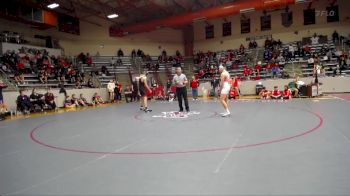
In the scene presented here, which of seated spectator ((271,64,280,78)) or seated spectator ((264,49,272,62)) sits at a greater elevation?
seated spectator ((264,49,272,62))

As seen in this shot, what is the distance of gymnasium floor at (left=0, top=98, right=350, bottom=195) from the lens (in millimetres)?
3477

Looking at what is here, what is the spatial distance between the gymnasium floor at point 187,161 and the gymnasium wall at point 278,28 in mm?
22061

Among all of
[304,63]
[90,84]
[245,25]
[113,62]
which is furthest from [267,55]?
[90,84]

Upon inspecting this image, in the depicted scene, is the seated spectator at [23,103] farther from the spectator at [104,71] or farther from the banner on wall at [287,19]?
the banner on wall at [287,19]

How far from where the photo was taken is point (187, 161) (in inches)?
179

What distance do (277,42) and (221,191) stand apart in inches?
1029

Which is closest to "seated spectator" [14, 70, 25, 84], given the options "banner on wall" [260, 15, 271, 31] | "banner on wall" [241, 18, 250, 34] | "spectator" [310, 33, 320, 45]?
"banner on wall" [241, 18, 250, 34]

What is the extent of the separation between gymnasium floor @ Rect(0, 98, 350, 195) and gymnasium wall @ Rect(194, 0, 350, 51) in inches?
869

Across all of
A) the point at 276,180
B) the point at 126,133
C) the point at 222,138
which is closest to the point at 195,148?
the point at 222,138

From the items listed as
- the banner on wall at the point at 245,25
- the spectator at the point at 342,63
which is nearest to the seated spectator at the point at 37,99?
the spectator at the point at 342,63

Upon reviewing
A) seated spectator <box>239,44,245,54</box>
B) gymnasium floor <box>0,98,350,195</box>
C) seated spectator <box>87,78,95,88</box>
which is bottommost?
gymnasium floor <box>0,98,350,195</box>

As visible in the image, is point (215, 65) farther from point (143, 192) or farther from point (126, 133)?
point (143, 192)

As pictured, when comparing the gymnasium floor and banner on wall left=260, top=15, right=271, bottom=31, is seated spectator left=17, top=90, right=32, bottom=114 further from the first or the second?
banner on wall left=260, top=15, right=271, bottom=31

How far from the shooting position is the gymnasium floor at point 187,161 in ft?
11.4
